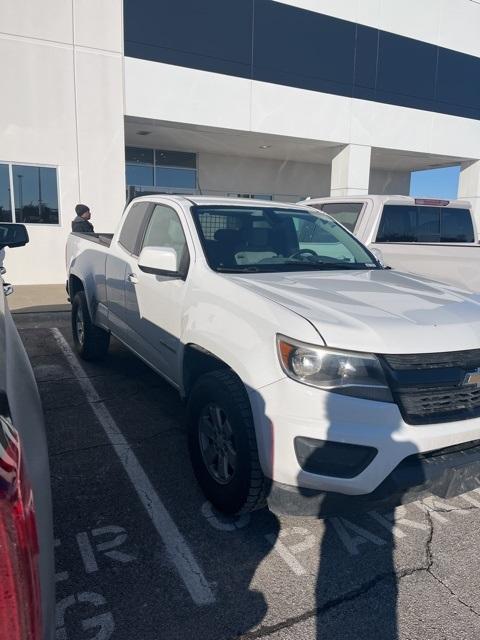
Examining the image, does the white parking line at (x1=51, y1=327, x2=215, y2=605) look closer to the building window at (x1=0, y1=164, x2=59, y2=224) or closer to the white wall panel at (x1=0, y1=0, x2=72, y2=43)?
the building window at (x1=0, y1=164, x2=59, y2=224)

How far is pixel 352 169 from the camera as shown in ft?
51.1

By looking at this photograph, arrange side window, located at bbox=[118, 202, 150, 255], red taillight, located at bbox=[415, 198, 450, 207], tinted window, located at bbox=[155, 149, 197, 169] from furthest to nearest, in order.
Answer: tinted window, located at bbox=[155, 149, 197, 169], red taillight, located at bbox=[415, 198, 450, 207], side window, located at bbox=[118, 202, 150, 255]

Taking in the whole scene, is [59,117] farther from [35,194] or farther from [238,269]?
[238,269]

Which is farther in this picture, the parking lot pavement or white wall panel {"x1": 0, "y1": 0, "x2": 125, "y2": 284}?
white wall panel {"x1": 0, "y1": 0, "x2": 125, "y2": 284}

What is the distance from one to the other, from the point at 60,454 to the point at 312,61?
46.1 ft

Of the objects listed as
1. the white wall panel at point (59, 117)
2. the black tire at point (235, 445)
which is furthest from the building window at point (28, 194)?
the black tire at point (235, 445)

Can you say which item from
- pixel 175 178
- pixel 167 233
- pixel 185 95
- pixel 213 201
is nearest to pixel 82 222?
pixel 167 233

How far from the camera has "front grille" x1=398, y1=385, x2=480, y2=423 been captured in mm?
→ 2373

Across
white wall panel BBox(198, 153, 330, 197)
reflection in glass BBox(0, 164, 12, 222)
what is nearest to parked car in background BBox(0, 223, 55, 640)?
reflection in glass BBox(0, 164, 12, 222)

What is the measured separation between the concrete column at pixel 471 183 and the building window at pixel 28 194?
14.8 metres

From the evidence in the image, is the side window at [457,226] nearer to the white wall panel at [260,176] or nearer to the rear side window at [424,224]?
the rear side window at [424,224]

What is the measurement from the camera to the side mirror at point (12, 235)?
374cm

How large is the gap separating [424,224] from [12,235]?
5.09 m

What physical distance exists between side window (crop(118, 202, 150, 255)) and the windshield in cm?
91
